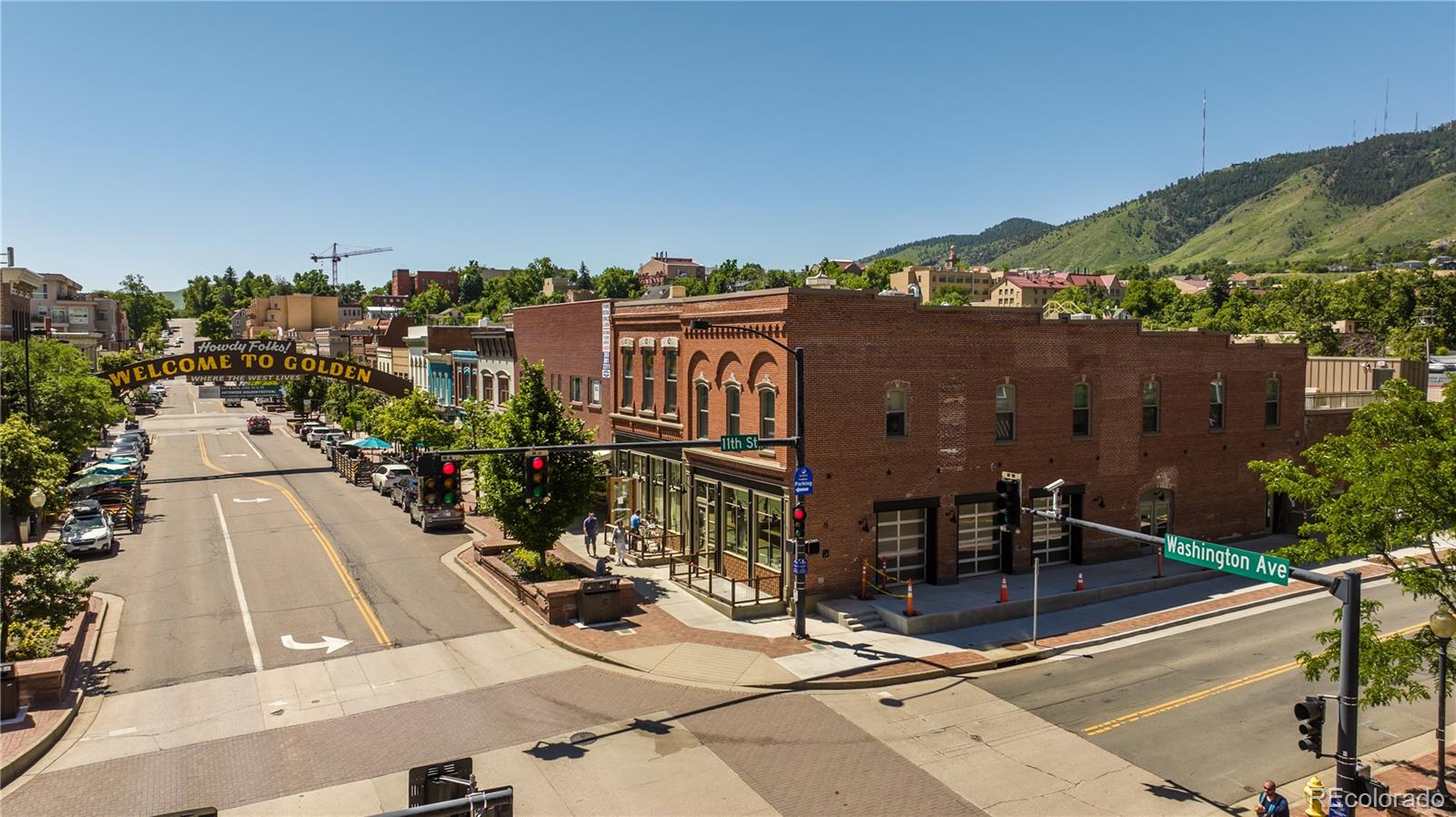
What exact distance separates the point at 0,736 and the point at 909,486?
72.5ft

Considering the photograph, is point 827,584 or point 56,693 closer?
point 56,693

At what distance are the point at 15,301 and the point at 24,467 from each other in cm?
5419

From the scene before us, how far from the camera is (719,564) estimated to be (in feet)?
98.9

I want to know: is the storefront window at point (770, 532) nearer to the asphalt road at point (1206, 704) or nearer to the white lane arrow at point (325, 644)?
the asphalt road at point (1206, 704)

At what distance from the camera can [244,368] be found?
59625mm

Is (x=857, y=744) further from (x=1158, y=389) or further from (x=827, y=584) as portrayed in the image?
(x=1158, y=389)

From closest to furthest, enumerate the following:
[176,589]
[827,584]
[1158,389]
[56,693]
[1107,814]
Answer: [1107,814]
[56,693]
[827,584]
[176,589]
[1158,389]

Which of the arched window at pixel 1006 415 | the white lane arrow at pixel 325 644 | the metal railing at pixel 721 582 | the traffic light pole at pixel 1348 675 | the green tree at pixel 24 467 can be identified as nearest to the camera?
the traffic light pole at pixel 1348 675

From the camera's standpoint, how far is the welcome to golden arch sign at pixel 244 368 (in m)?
58.1

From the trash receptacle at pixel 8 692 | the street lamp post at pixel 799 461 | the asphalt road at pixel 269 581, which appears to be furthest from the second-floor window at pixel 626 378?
the trash receptacle at pixel 8 692

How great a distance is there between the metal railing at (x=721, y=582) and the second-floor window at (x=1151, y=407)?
49.6ft

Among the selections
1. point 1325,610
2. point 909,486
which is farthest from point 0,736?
point 1325,610

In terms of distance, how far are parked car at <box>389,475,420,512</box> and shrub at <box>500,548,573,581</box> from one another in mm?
Result: 13522

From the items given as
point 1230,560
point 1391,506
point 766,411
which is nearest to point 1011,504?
point 1230,560
